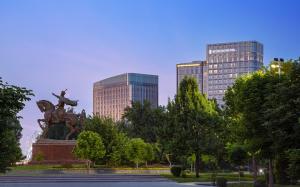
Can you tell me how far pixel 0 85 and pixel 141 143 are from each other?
220 ft

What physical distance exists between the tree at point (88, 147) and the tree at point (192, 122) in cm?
1327

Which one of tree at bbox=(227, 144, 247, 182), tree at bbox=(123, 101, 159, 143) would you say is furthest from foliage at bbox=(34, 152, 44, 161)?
tree at bbox=(123, 101, 159, 143)

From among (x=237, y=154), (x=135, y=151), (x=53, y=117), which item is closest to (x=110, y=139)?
(x=135, y=151)

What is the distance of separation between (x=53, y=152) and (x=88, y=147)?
801cm

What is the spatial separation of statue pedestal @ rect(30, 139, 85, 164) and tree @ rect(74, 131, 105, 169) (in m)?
5.39

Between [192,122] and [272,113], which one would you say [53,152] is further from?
[272,113]

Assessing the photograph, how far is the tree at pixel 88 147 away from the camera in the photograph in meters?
73.6

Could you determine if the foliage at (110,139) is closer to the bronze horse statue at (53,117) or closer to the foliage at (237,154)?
the bronze horse statue at (53,117)

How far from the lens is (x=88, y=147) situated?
7381cm

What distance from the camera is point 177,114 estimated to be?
6519cm

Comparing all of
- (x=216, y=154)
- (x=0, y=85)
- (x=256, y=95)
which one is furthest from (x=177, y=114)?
(x=0, y=85)

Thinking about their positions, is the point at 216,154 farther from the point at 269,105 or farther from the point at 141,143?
the point at 269,105

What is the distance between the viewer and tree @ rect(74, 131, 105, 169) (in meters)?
73.6

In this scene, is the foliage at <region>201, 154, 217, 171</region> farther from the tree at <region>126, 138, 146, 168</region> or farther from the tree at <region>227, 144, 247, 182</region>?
the tree at <region>227, 144, 247, 182</region>
